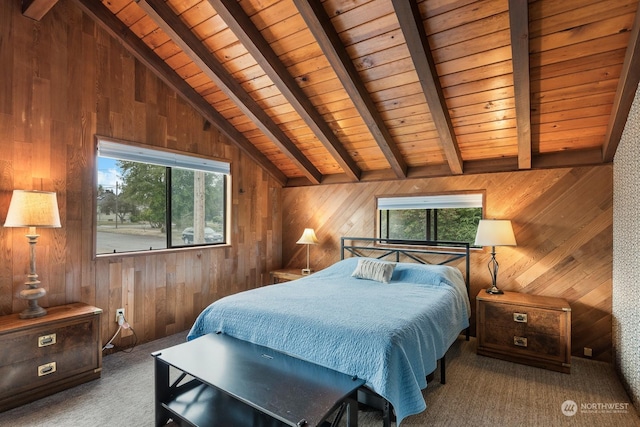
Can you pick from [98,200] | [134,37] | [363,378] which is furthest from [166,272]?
[363,378]

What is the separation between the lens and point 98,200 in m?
3.20

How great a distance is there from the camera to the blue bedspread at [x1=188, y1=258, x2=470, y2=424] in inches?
70.5

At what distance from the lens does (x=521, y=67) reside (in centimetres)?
222

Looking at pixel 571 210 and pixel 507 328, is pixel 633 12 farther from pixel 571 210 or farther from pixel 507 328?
pixel 507 328

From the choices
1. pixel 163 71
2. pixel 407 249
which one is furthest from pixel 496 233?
pixel 163 71

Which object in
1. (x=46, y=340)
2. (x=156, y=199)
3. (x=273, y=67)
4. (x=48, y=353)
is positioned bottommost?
(x=48, y=353)

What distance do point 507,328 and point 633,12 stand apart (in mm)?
A: 2529

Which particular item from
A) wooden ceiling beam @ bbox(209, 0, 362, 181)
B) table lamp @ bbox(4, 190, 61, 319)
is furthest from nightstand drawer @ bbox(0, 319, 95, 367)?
wooden ceiling beam @ bbox(209, 0, 362, 181)

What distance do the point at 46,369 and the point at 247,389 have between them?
182cm

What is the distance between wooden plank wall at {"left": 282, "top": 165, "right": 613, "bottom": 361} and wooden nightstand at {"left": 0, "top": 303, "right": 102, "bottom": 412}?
12.0 feet

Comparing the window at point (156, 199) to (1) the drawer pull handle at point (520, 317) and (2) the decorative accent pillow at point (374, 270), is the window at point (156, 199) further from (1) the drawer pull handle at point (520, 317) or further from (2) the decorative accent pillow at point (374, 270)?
(1) the drawer pull handle at point (520, 317)

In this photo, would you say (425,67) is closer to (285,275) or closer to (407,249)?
(407,249)

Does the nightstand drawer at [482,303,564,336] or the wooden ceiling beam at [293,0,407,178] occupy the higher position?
the wooden ceiling beam at [293,0,407,178]

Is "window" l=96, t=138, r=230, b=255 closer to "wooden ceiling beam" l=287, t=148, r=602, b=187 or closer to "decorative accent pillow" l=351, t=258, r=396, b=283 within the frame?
"wooden ceiling beam" l=287, t=148, r=602, b=187
